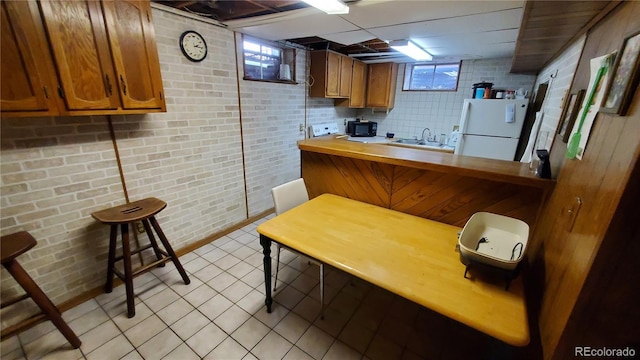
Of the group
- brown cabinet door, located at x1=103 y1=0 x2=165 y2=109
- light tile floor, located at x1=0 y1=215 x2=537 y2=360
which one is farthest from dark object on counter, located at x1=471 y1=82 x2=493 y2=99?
brown cabinet door, located at x1=103 y1=0 x2=165 y2=109

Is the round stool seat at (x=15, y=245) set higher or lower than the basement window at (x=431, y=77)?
lower

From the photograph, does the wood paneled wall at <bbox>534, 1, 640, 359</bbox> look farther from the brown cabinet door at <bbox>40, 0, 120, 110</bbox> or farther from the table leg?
the brown cabinet door at <bbox>40, 0, 120, 110</bbox>

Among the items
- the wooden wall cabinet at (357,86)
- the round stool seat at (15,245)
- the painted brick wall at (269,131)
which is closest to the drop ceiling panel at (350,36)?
the painted brick wall at (269,131)

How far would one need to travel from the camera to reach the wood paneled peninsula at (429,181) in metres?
1.48

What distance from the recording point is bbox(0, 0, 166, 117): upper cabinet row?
1.28m

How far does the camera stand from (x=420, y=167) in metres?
1.69

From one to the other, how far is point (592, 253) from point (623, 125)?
15.4 inches

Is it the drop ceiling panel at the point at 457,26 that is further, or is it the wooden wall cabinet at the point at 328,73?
the wooden wall cabinet at the point at 328,73

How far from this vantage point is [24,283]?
4.56 feet

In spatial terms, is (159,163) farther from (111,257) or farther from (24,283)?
(24,283)

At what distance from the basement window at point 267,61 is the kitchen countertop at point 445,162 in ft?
4.75

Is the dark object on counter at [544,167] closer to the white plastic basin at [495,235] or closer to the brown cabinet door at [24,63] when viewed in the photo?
the white plastic basin at [495,235]

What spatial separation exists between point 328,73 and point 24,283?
362 cm

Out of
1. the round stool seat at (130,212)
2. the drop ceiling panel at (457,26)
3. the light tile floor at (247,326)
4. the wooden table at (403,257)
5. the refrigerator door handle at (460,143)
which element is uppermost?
the drop ceiling panel at (457,26)
